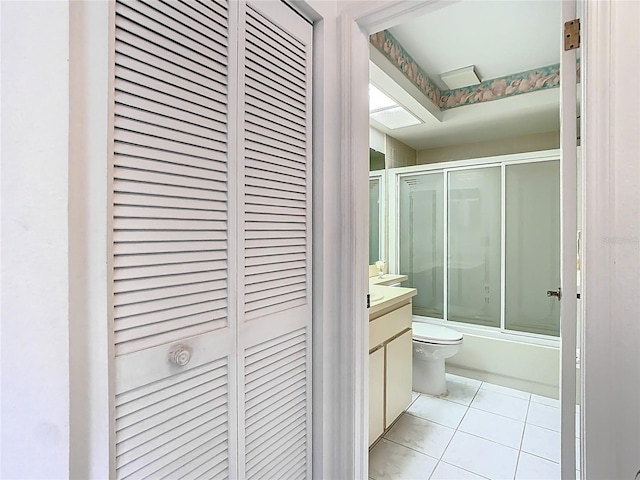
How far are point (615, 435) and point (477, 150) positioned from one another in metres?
3.10

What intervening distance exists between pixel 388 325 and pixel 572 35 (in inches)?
56.2

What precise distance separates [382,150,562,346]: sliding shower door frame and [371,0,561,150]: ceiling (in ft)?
1.04

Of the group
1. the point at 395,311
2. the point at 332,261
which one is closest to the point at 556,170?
the point at 395,311

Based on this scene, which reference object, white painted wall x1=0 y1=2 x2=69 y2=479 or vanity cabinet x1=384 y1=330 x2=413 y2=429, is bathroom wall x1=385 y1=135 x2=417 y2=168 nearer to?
vanity cabinet x1=384 y1=330 x2=413 y2=429

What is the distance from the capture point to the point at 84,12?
0.59 metres

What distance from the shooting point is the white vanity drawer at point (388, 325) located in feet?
5.46

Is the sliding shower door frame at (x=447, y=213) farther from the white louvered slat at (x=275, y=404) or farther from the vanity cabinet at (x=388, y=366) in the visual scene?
the white louvered slat at (x=275, y=404)

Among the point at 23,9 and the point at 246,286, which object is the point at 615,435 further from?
the point at 23,9

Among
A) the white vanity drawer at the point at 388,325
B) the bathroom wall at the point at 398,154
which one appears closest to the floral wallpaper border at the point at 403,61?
the bathroom wall at the point at 398,154

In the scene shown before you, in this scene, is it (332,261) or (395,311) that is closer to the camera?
(332,261)

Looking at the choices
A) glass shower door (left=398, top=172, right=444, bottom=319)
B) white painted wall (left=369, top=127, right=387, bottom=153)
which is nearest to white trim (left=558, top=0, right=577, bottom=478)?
white painted wall (left=369, top=127, right=387, bottom=153)

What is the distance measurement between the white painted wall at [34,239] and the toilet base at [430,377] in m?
2.26

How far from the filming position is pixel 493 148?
3279mm

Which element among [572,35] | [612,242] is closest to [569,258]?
[612,242]
